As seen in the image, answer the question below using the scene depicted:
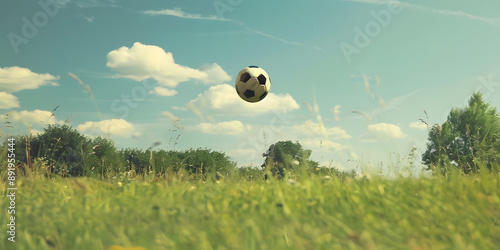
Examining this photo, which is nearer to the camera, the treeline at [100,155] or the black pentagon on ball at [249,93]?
the black pentagon on ball at [249,93]

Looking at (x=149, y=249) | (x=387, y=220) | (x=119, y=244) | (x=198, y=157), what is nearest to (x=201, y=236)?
(x=149, y=249)

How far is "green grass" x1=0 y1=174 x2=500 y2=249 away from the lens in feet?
10.7

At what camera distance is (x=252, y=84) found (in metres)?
10.8

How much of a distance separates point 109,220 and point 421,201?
353 centimetres

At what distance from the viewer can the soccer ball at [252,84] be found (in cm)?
1080

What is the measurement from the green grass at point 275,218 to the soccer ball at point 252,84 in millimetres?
5884

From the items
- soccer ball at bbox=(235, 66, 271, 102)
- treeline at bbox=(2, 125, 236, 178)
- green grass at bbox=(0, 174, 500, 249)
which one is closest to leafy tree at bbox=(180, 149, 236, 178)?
treeline at bbox=(2, 125, 236, 178)

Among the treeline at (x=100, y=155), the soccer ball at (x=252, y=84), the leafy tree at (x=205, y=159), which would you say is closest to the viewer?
the soccer ball at (x=252, y=84)

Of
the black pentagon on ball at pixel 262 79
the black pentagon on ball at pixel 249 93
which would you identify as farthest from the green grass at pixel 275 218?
the black pentagon on ball at pixel 262 79

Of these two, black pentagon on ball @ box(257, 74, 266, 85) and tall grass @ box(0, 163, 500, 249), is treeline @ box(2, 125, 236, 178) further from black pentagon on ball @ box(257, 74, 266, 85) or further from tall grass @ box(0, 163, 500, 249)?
tall grass @ box(0, 163, 500, 249)

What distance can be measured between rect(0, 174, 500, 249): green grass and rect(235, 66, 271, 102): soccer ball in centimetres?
588

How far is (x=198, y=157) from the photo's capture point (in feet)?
150

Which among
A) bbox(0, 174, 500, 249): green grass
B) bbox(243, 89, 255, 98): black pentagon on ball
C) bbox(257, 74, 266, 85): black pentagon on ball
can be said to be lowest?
bbox(0, 174, 500, 249): green grass

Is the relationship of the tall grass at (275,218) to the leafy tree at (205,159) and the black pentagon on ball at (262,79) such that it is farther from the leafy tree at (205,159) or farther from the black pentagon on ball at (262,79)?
the leafy tree at (205,159)
